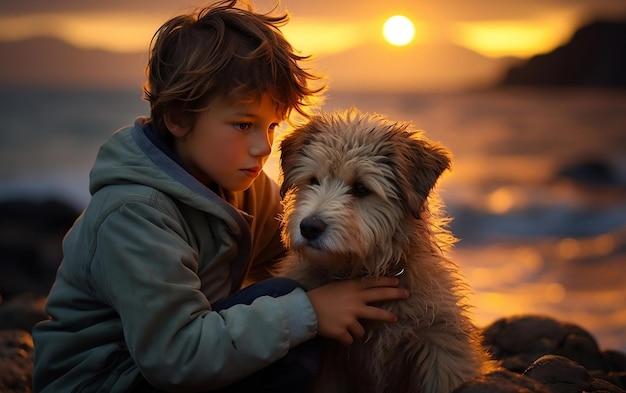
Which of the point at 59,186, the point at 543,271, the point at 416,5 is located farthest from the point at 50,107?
the point at 543,271

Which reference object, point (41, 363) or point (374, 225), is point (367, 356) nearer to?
point (374, 225)

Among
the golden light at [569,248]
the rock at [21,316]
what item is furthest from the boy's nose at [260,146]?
the golden light at [569,248]

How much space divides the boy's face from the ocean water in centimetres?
90

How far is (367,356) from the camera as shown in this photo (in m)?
4.01

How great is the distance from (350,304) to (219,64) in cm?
138

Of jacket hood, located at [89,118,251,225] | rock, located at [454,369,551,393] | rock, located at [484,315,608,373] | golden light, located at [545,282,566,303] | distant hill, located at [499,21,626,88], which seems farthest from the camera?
distant hill, located at [499,21,626,88]

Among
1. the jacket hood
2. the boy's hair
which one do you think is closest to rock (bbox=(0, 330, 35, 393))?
the jacket hood

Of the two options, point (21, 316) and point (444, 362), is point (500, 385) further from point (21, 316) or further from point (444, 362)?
point (21, 316)

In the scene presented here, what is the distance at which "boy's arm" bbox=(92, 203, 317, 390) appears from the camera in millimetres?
3609

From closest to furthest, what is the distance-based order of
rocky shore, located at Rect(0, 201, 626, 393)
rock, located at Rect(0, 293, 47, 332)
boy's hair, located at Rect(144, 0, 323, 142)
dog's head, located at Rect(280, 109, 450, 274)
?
rocky shore, located at Rect(0, 201, 626, 393), dog's head, located at Rect(280, 109, 450, 274), boy's hair, located at Rect(144, 0, 323, 142), rock, located at Rect(0, 293, 47, 332)

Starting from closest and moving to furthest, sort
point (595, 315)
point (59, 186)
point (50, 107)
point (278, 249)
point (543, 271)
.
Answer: point (278, 249)
point (595, 315)
point (543, 271)
point (59, 186)
point (50, 107)

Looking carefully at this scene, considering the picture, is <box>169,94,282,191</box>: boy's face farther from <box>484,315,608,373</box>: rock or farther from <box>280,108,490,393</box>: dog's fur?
<box>484,315,608,373</box>: rock

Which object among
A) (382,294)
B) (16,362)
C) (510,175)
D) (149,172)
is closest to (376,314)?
(382,294)

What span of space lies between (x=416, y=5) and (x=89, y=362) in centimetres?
1974
